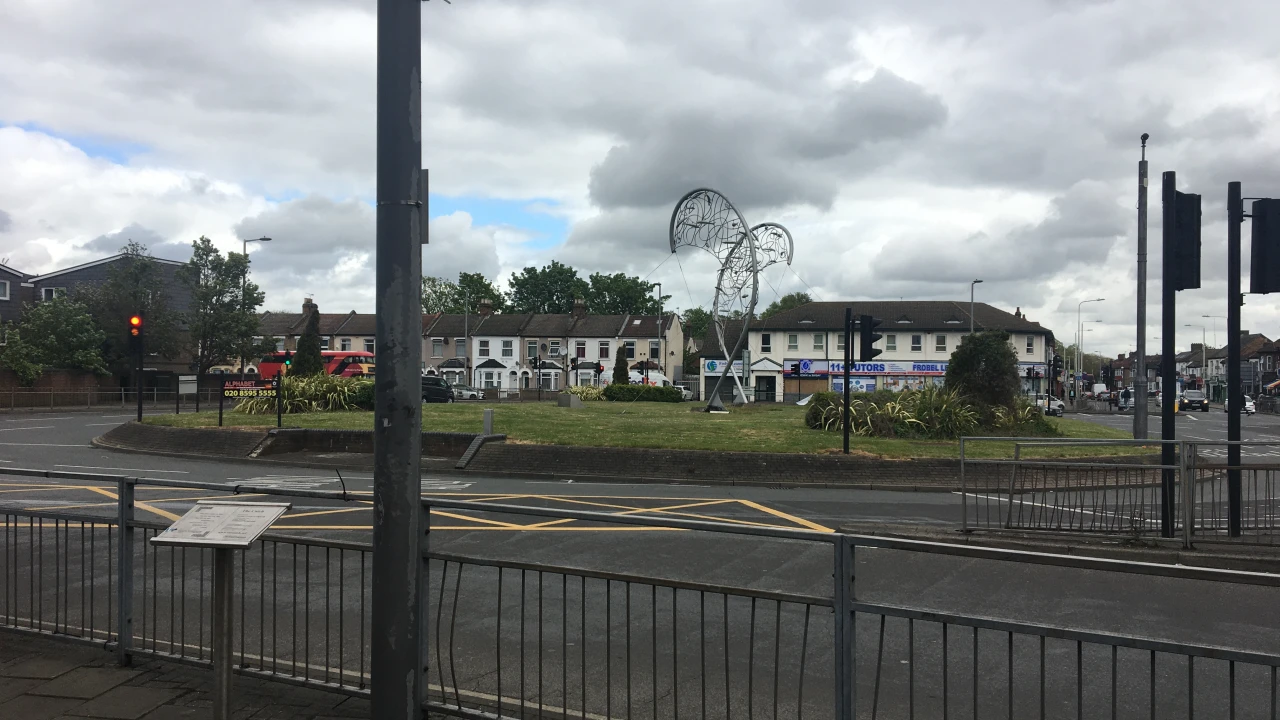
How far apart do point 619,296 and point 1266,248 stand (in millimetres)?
109582

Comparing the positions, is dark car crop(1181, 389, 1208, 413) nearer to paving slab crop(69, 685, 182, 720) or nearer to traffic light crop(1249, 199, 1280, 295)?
traffic light crop(1249, 199, 1280, 295)

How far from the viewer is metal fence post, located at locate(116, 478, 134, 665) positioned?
5508 mm

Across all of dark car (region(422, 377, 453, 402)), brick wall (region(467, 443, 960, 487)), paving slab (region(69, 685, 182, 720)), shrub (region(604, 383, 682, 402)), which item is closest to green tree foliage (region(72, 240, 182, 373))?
dark car (region(422, 377, 453, 402))

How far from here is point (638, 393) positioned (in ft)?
176

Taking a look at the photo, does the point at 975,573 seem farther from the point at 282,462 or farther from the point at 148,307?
the point at 148,307

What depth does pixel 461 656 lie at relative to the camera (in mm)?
6078

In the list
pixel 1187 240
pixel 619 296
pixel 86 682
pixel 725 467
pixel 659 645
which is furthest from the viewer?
pixel 619 296

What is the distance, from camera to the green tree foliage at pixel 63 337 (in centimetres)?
4838

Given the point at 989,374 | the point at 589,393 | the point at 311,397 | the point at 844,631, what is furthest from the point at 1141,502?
the point at 589,393

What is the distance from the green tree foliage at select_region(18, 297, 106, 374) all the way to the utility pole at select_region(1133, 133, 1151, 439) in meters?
51.3

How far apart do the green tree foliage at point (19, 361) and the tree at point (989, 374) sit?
151 feet

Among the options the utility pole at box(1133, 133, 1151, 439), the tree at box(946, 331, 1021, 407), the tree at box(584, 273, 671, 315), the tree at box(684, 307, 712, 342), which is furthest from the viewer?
the tree at box(684, 307, 712, 342)

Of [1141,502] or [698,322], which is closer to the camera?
[1141,502]

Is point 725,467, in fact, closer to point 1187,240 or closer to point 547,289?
point 1187,240
